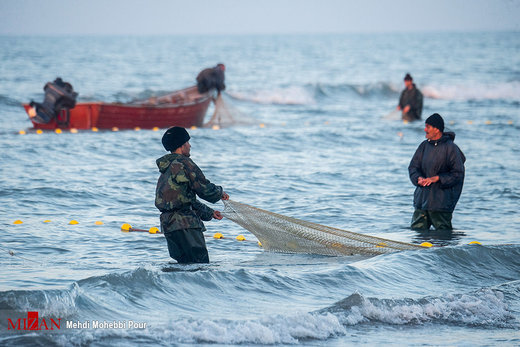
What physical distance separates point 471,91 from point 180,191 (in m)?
39.0

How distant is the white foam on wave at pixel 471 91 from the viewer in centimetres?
4145

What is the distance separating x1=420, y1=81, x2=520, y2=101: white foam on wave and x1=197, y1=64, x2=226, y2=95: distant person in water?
21.8 metres

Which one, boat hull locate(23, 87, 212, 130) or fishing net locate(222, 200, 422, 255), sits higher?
boat hull locate(23, 87, 212, 130)

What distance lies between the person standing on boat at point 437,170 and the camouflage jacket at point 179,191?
3.05 m

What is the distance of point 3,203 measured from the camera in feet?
38.5

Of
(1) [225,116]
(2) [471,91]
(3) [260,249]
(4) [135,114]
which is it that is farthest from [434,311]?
(2) [471,91]

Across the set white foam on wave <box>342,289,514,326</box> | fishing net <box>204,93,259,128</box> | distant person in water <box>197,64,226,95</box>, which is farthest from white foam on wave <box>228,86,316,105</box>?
white foam on wave <box>342,289,514,326</box>

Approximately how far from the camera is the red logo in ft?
19.6

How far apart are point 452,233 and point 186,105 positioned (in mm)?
13046

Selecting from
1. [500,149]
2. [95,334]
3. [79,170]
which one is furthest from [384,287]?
[500,149]

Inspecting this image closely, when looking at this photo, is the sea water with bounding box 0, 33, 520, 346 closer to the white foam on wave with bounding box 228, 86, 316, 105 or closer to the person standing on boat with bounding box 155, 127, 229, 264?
the person standing on boat with bounding box 155, 127, 229, 264

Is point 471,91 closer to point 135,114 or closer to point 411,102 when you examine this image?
point 411,102

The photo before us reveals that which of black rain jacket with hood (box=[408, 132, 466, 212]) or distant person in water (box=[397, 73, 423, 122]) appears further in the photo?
distant person in water (box=[397, 73, 423, 122])

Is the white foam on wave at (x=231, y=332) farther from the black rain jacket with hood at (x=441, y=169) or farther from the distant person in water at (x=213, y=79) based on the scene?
the distant person in water at (x=213, y=79)
